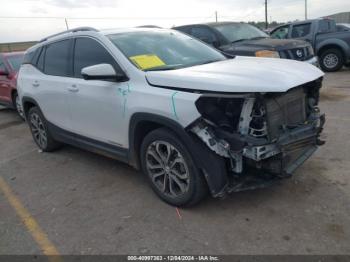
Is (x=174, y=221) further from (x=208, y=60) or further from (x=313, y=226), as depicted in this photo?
(x=208, y=60)

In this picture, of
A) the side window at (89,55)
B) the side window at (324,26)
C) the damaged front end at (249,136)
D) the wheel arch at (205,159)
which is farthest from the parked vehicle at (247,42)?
the wheel arch at (205,159)

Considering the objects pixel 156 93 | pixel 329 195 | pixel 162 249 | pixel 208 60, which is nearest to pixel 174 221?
pixel 162 249

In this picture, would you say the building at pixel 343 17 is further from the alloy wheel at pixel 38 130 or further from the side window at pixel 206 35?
the alloy wheel at pixel 38 130

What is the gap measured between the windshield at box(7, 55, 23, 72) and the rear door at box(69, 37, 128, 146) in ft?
15.7

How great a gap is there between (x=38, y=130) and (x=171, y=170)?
3229mm

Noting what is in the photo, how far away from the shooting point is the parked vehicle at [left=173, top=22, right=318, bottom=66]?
8.01 metres

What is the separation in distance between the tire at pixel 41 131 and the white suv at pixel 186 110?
94 centimetres

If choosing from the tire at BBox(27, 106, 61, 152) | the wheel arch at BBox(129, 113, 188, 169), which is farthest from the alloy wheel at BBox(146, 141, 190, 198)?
the tire at BBox(27, 106, 61, 152)

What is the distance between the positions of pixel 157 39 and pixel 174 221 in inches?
87.6

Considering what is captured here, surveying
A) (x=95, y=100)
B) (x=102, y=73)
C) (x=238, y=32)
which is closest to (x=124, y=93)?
(x=102, y=73)

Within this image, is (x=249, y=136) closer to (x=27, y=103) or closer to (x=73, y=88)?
(x=73, y=88)

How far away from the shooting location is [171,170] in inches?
143

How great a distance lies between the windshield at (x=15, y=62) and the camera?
8719mm

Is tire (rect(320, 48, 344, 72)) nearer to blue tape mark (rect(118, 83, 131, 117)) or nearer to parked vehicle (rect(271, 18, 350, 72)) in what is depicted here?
parked vehicle (rect(271, 18, 350, 72))
